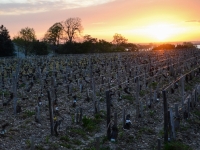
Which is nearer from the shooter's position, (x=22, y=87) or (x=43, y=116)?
(x=43, y=116)

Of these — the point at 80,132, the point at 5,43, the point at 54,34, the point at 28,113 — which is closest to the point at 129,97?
the point at 28,113

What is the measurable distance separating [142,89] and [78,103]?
4.96 metres

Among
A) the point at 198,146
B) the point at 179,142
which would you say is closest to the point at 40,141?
the point at 179,142

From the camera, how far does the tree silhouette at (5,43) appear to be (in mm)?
48594

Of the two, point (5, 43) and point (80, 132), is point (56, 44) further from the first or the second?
point (80, 132)

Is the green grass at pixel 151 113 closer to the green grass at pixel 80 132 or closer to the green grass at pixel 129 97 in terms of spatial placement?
the green grass at pixel 129 97

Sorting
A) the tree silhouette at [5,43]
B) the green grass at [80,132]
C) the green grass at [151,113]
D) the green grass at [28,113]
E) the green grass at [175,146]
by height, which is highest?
the tree silhouette at [5,43]

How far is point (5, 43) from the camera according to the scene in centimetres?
4900

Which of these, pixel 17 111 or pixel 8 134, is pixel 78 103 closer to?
pixel 17 111

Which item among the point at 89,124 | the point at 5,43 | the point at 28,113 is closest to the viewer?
the point at 89,124

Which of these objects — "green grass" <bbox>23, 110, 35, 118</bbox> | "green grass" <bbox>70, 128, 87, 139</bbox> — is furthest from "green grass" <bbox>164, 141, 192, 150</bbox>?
"green grass" <bbox>23, 110, 35, 118</bbox>

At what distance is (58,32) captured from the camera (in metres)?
69.2

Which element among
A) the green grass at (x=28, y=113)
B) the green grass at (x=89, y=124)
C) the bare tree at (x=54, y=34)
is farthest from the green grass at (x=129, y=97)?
the bare tree at (x=54, y=34)

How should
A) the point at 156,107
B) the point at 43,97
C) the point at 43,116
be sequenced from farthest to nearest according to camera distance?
1. the point at 43,97
2. the point at 156,107
3. the point at 43,116
